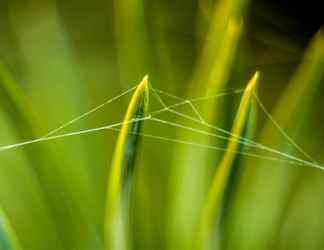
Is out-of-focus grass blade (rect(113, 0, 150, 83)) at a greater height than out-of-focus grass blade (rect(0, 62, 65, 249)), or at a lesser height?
greater

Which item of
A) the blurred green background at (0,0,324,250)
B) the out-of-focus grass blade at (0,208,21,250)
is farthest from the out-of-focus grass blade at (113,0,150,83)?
the out-of-focus grass blade at (0,208,21,250)

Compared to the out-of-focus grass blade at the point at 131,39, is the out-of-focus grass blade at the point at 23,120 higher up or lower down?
lower down

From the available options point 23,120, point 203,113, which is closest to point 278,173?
point 203,113

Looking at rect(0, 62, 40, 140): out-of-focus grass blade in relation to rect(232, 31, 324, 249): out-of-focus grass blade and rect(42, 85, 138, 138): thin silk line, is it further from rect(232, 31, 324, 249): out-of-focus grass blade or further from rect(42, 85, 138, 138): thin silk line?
rect(232, 31, 324, 249): out-of-focus grass blade

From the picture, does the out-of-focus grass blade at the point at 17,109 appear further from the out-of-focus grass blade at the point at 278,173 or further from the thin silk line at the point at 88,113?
the out-of-focus grass blade at the point at 278,173

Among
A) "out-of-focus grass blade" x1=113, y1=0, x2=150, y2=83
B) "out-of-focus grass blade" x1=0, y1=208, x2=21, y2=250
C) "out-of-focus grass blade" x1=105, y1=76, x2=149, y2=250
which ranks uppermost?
"out-of-focus grass blade" x1=113, y1=0, x2=150, y2=83

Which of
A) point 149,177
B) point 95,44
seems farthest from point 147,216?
point 95,44

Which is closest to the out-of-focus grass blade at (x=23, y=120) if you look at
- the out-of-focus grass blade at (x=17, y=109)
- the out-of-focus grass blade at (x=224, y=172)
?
the out-of-focus grass blade at (x=17, y=109)
